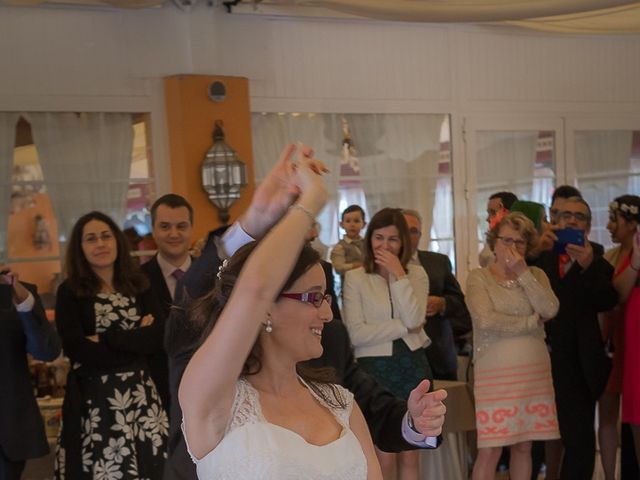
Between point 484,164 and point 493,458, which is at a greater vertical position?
point 484,164

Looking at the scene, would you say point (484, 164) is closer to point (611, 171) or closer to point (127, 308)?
point (611, 171)

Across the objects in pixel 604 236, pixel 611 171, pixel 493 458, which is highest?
pixel 611 171

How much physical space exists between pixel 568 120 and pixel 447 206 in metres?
1.30

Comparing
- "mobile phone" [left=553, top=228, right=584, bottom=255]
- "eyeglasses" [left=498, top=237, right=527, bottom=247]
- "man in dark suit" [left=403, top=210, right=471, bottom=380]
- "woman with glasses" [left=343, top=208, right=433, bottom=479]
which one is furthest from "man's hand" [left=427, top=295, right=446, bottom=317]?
"mobile phone" [left=553, top=228, right=584, bottom=255]

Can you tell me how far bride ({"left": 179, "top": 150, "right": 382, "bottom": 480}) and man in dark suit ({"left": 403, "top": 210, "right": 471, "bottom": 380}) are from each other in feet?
10.6

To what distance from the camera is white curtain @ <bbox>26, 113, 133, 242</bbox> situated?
6.30 m

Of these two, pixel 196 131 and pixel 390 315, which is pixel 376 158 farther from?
pixel 390 315

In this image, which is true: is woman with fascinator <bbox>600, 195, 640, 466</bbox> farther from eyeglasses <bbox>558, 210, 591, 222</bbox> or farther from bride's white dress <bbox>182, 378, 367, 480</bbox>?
bride's white dress <bbox>182, 378, 367, 480</bbox>

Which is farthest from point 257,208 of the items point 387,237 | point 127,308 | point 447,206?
point 447,206

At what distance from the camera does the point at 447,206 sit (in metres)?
7.86

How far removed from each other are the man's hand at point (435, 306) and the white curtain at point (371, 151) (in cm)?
201

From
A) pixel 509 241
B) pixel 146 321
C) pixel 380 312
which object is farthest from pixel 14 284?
pixel 509 241

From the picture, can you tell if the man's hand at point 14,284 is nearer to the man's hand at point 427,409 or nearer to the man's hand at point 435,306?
the man's hand at point 435,306

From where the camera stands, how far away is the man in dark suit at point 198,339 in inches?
81.1
